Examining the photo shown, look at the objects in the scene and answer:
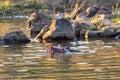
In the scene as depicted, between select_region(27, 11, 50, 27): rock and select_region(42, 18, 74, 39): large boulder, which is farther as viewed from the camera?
select_region(27, 11, 50, 27): rock

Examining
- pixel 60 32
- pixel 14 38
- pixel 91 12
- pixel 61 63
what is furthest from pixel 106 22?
pixel 61 63

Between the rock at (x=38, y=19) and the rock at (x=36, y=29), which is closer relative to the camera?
the rock at (x=36, y=29)

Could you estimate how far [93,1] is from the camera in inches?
2309

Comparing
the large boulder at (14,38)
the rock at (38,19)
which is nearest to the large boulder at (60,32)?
the large boulder at (14,38)

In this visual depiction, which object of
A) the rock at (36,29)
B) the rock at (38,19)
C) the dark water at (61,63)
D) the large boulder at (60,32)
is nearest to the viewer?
the dark water at (61,63)

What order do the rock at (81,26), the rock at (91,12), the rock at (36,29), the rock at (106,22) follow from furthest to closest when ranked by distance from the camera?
the rock at (91,12), the rock at (36,29), the rock at (106,22), the rock at (81,26)

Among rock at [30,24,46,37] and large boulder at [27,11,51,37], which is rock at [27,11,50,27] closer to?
large boulder at [27,11,51,37]

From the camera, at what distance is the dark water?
49.9 ft

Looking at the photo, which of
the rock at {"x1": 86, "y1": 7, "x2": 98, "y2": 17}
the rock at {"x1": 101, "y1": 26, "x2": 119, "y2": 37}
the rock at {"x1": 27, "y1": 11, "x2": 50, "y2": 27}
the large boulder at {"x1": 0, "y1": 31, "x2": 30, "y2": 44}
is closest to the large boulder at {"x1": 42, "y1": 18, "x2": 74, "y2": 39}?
the large boulder at {"x1": 0, "y1": 31, "x2": 30, "y2": 44}

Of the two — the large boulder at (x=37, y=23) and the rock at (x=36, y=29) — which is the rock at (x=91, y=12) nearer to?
the large boulder at (x=37, y=23)

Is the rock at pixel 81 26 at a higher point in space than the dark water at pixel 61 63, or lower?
lower

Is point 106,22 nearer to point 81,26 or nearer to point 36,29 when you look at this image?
point 81,26

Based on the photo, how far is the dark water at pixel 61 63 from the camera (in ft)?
49.9

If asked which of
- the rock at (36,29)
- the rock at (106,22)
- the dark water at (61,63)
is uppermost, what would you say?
the dark water at (61,63)
